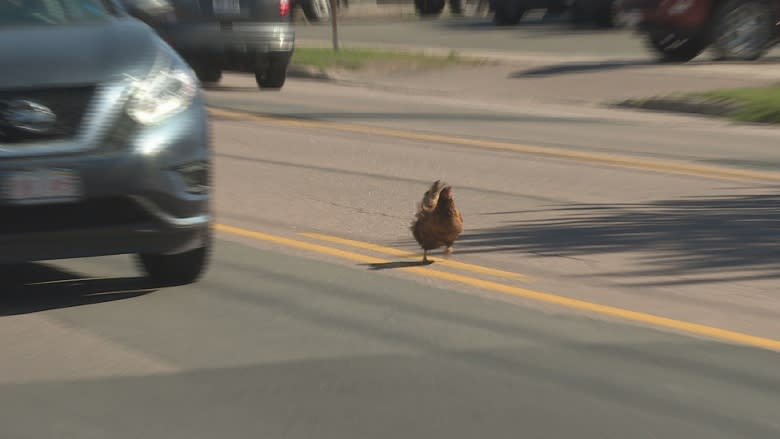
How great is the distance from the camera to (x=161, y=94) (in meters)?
6.59

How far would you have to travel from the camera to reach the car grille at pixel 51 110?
618 cm

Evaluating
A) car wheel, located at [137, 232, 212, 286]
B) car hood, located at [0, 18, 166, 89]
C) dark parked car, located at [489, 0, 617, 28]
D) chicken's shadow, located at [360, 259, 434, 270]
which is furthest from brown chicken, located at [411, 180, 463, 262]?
dark parked car, located at [489, 0, 617, 28]

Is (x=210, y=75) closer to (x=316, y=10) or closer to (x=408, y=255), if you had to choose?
(x=408, y=255)

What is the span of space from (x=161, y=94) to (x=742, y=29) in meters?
14.9

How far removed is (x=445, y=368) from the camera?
5.69 meters

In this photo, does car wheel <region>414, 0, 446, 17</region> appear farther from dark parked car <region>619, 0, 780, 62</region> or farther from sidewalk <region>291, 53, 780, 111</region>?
dark parked car <region>619, 0, 780, 62</region>

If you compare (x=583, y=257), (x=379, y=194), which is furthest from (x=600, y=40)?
(x=583, y=257)

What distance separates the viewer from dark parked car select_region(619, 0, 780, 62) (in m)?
19.6

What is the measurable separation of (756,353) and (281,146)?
790 centimetres

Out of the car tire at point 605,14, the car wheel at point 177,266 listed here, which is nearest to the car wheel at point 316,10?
the car tire at point 605,14

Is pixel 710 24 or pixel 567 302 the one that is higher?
pixel 710 24

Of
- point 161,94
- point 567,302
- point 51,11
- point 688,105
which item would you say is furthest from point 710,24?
point 161,94

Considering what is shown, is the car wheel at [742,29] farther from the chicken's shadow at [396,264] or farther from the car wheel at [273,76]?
the chicken's shadow at [396,264]

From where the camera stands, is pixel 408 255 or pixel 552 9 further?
pixel 552 9
